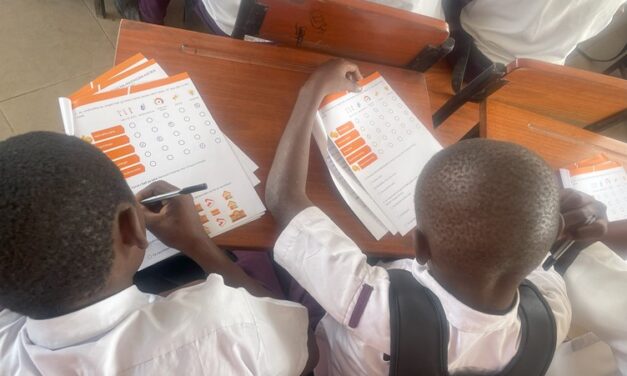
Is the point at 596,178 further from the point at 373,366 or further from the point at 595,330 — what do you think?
the point at 373,366

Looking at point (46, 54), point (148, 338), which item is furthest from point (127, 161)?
point (46, 54)

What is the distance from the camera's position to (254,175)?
844 millimetres

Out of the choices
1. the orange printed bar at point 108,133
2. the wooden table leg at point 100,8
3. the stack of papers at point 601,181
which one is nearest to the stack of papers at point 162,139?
the orange printed bar at point 108,133

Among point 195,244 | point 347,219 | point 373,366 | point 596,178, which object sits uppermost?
point 195,244

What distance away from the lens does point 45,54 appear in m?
1.68

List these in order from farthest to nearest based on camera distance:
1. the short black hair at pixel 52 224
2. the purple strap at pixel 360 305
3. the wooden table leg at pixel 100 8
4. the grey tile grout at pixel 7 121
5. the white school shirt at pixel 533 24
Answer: the wooden table leg at pixel 100 8, the grey tile grout at pixel 7 121, the white school shirt at pixel 533 24, the purple strap at pixel 360 305, the short black hair at pixel 52 224

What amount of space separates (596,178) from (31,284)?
1.20 m

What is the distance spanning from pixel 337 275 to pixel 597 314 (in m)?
0.57

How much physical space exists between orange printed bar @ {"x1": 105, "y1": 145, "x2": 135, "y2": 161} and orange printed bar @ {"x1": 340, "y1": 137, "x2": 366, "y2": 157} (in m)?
0.41

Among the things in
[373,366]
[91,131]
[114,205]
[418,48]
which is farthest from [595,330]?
[91,131]

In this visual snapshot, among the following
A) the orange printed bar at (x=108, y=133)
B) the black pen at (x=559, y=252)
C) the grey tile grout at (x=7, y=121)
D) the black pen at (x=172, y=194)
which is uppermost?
the grey tile grout at (x=7, y=121)

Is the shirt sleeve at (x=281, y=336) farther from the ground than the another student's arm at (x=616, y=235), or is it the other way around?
the shirt sleeve at (x=281, y=336)

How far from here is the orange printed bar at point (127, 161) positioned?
76 cm

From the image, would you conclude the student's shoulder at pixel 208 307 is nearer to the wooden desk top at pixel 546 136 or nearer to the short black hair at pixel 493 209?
the short black hair at pixel 493 209
